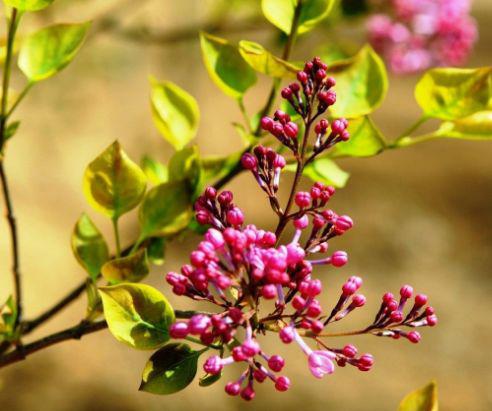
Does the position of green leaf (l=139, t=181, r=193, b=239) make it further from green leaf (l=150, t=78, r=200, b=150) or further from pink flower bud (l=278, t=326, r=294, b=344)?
pink flower bud (l=278, t=326, r=294, b=344)

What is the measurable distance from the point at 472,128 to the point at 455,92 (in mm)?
40

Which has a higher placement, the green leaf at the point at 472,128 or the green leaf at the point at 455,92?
the green leaf at the point at 455,92

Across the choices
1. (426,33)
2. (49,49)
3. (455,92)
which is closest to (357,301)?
(455,92)

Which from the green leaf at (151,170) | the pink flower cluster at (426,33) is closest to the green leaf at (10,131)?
the green leaf at (151,170)

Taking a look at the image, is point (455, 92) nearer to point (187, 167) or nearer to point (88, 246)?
point (187, 167)

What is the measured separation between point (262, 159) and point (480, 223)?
4.06 metres

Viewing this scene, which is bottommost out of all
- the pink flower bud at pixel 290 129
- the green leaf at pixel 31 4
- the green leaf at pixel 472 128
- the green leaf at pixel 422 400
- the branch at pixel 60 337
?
the green leaf at pixel 422 400

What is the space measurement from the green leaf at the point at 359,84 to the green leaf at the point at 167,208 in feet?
0.47

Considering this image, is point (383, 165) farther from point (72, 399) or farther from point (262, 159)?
point (262, 159)

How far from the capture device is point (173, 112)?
725 millimetres

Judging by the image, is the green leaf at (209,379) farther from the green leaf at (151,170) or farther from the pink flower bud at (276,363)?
the green leaf at (151,170)

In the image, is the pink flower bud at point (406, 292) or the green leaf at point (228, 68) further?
the green leaf at point (228, 68)

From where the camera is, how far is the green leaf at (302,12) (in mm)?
650

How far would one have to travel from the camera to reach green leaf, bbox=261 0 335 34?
25.6 inches
